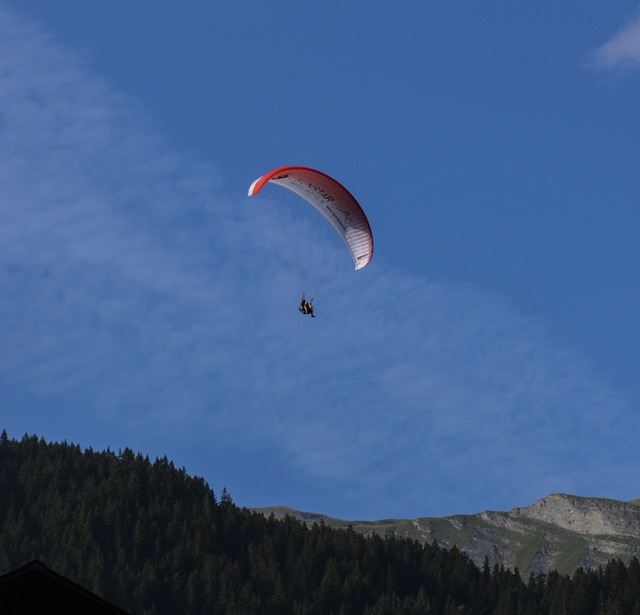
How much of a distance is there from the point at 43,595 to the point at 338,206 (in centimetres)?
4462

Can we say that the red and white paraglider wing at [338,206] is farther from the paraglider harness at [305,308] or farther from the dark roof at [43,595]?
the dark roof at [43,595]

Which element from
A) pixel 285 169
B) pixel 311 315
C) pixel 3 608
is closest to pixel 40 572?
pixel 3 608

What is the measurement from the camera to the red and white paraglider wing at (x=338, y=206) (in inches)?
2813

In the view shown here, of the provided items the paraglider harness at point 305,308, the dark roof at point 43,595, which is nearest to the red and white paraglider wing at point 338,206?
the paraglider harness at point 305,308

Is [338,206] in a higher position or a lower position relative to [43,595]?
higher

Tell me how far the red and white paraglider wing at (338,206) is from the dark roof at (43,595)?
4218 centimetres

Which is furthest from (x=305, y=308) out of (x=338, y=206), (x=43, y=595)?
(x=43, y=595)

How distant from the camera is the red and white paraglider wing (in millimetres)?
71438

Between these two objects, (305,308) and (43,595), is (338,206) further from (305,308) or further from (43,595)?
(43,595)

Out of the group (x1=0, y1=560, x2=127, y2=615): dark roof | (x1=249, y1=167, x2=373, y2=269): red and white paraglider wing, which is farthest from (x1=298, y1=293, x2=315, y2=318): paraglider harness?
(x1=0, y1=560, x2=127, y2=615): dark roof

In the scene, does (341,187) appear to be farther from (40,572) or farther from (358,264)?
(40,572)

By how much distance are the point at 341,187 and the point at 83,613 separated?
44032 millimetres

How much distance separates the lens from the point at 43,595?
Result: 3055 centimetres

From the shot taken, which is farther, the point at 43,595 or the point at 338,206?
the point at 338,206
